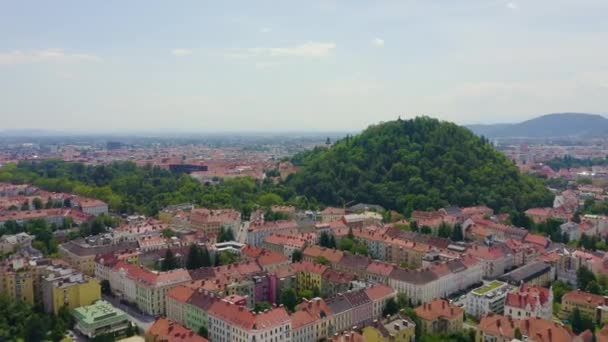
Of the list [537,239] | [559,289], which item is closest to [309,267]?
[559,289]

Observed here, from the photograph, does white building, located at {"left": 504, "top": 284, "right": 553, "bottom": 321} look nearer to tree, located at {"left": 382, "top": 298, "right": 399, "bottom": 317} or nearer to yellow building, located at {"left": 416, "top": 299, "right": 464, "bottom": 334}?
yellow building, located at {"left": 416, "top": 299, "right": 464, "bottom": 334}

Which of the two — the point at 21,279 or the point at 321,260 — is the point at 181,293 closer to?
the point at 21,279

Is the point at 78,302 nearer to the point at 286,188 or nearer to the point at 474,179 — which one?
the point at 286,188

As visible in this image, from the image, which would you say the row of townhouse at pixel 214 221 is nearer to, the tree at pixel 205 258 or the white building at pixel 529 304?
the tree at pixel 205 258

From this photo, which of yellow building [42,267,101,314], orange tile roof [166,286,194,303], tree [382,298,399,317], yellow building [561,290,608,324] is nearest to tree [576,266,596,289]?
yellow building [561,290,608,324]

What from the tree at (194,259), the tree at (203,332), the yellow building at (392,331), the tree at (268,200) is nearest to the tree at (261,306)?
the tree at (203,332)

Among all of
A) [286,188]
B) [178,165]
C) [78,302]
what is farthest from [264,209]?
[178,165]
